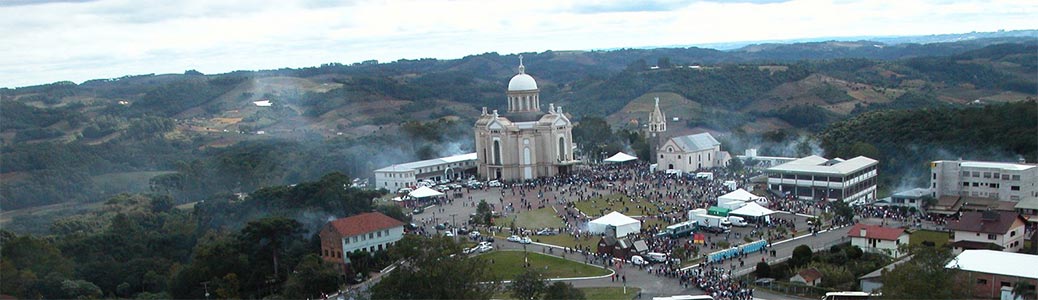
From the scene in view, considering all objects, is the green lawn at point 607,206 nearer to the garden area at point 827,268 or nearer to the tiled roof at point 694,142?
the tiled roof at point 694,142

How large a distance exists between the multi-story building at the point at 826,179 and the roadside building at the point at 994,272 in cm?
1671

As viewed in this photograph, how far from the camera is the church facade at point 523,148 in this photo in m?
56.4

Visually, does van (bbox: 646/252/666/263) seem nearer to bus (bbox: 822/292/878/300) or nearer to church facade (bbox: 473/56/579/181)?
bus (bbox: 822/292/878/300)

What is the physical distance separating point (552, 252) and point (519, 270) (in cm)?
294

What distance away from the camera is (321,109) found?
126438mm

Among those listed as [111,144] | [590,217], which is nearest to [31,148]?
Result: [111,144]

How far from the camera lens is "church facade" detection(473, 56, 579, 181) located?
56438 millimetres

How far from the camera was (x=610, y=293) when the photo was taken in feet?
99.5

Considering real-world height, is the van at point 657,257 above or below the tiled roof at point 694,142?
below

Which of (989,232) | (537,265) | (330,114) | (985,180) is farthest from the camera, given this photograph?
(330,114)

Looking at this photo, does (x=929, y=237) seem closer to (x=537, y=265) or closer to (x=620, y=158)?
(x=537, y=265)

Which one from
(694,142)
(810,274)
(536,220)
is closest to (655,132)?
(694,142)

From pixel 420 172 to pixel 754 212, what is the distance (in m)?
24.0

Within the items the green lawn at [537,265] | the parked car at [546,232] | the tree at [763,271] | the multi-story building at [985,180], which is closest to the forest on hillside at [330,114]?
the multi-story building at [985,180]
